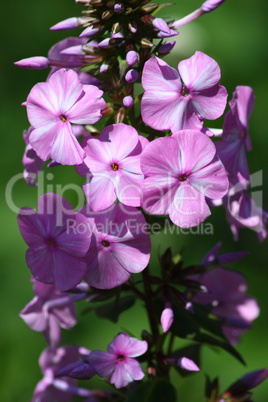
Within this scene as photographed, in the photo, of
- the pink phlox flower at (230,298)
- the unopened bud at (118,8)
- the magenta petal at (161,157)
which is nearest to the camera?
the magenta petal at (161,157)

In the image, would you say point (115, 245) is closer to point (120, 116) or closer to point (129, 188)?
point (129, 188)

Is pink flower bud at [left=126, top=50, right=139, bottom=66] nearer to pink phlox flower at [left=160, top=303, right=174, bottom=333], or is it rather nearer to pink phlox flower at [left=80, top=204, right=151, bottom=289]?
pink phlox flower at [left=80, top=204, right=151, bottom=289]

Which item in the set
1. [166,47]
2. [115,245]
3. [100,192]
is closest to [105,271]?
[115,245]

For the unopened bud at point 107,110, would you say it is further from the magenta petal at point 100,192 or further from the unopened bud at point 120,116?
the magenta petal at point 100,192

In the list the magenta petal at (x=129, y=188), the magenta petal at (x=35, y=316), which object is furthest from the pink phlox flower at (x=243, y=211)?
the magenta petal at (x=35, y=316)

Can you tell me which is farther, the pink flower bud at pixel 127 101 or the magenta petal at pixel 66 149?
the pink flower bud at pixel 127 101

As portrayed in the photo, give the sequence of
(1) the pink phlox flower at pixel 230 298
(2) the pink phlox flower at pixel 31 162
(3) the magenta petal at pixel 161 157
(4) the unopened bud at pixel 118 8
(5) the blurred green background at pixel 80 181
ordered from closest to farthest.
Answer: (3) the magenta petal at pixel 161 157 < (4) the unopened bud at pixel 118 8 < (2) the pink phlox flower at pixel 31 162 < (1) the pink phlox flower at pixel 230 298 < (5) the blurred green background at pixel 80 181
